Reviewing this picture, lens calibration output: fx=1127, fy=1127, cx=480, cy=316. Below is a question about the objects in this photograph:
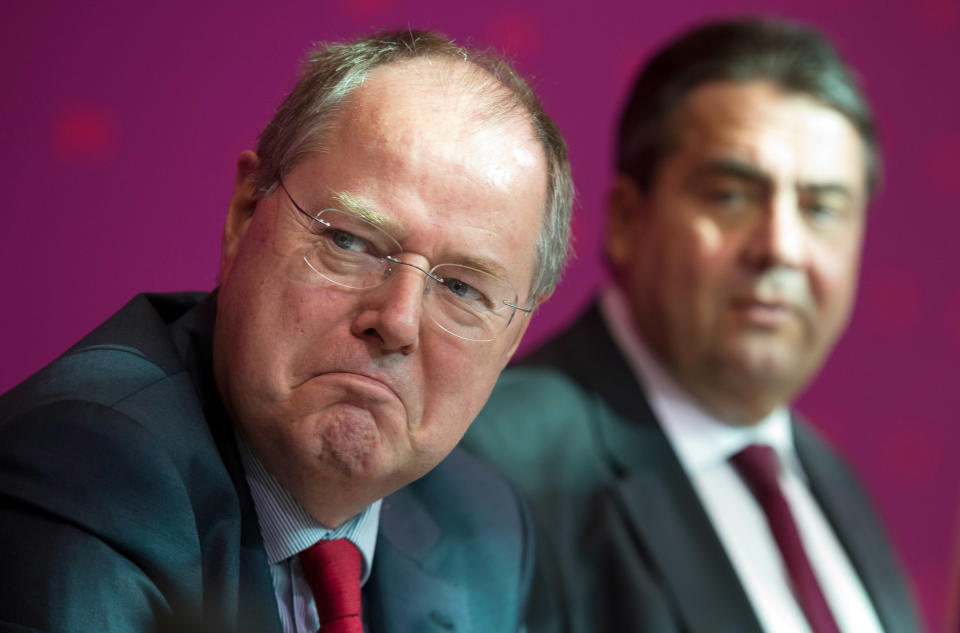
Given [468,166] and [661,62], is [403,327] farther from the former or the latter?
[661,62]

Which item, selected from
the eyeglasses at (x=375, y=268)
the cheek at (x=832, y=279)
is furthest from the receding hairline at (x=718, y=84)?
the eyeglasses at (x=375, y=268)

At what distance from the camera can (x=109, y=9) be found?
1.58 meters

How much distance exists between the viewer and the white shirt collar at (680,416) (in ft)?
5.76

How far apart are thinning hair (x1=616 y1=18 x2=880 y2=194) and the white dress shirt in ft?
0.84

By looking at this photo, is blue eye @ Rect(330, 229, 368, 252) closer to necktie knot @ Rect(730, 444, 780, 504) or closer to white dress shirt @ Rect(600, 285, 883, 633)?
white dress shirt @ Rect(600, 285, 883, 633)

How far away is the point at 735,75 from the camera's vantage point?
1774 millimetres

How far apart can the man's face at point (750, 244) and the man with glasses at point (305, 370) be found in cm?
80

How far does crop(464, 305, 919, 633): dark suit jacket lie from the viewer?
147cm

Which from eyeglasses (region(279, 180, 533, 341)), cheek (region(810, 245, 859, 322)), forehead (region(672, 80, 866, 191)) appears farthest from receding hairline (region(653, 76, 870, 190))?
eyeglasses (region(279, 180, 533, 341))

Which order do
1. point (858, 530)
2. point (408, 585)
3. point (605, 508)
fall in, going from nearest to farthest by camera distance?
point (408, 585) < point (605, 508) < point (858, 530)

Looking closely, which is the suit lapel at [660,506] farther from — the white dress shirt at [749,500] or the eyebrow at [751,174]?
the eyebrow at [751,174]

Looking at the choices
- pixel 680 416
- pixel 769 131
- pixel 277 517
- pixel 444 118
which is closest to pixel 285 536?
pixel 277 517

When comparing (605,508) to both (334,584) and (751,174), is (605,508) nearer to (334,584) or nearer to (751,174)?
(751,174)

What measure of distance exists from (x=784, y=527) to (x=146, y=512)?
112cm
